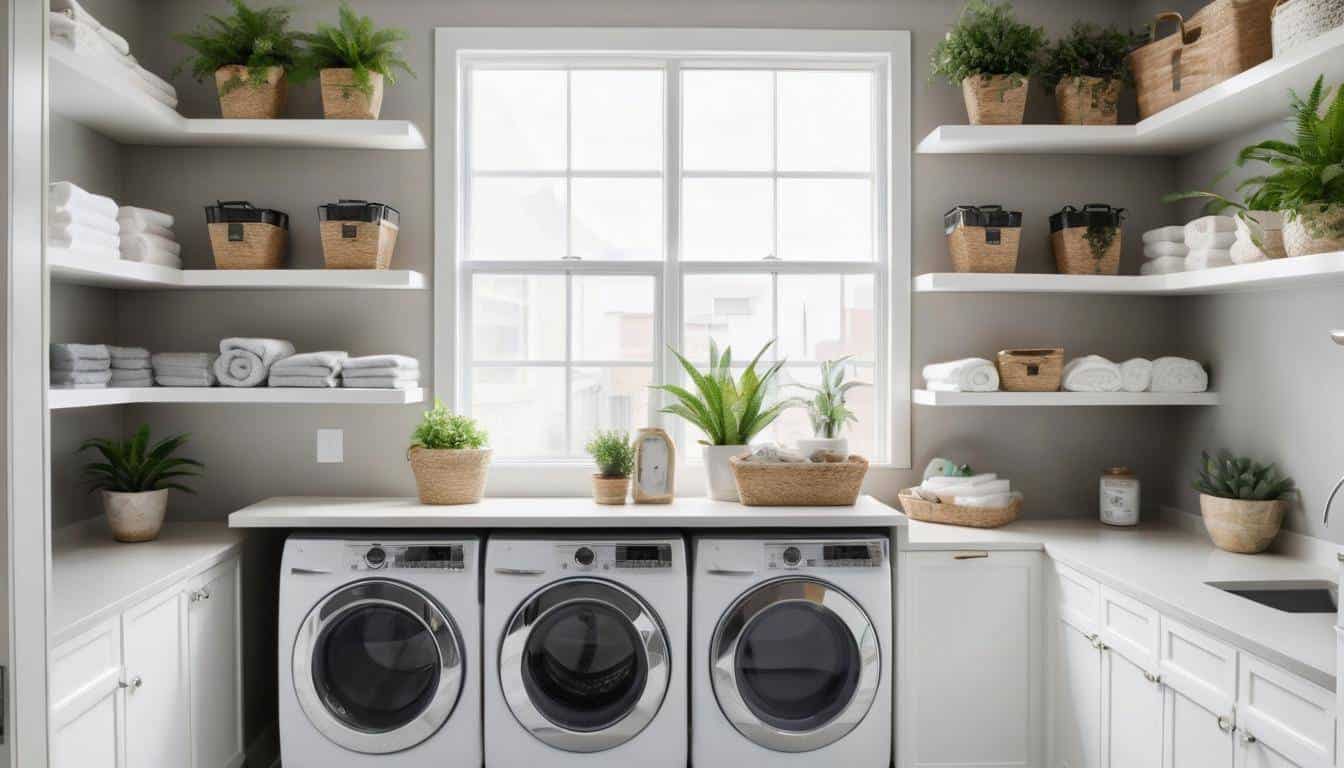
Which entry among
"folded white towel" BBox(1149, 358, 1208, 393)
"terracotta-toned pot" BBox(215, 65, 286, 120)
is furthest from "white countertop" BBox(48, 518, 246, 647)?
"folded white towel" BBox(1149, 358, 1208, 393)

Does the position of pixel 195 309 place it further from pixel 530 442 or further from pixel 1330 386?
pixel 1330 386

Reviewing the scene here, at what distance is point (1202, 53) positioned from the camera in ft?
8.48

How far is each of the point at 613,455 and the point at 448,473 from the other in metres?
0.56

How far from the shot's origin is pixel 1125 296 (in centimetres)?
318

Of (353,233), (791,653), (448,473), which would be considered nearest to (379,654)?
(448,473)

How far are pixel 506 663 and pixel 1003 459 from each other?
6.47 ft

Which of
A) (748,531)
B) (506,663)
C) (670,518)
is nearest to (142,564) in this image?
(506,663)

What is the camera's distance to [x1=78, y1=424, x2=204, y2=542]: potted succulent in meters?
2.65

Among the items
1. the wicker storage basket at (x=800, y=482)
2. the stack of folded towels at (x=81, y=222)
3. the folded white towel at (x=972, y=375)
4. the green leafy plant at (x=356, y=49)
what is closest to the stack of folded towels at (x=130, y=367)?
the stack of folded towels at (x=81, y=222)

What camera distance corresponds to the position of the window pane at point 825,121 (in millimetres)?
3238

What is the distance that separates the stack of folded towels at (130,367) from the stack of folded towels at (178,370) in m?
0.04

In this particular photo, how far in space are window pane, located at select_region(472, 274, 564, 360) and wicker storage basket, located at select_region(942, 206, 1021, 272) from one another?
4.87ft

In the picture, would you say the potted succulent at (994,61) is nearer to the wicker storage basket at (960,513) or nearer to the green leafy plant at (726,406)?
the green leafy plant at (726,406)

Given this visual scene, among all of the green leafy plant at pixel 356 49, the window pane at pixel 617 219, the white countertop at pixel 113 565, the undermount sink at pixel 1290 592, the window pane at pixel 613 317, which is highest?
the green leafy plant at pixel 356 49
